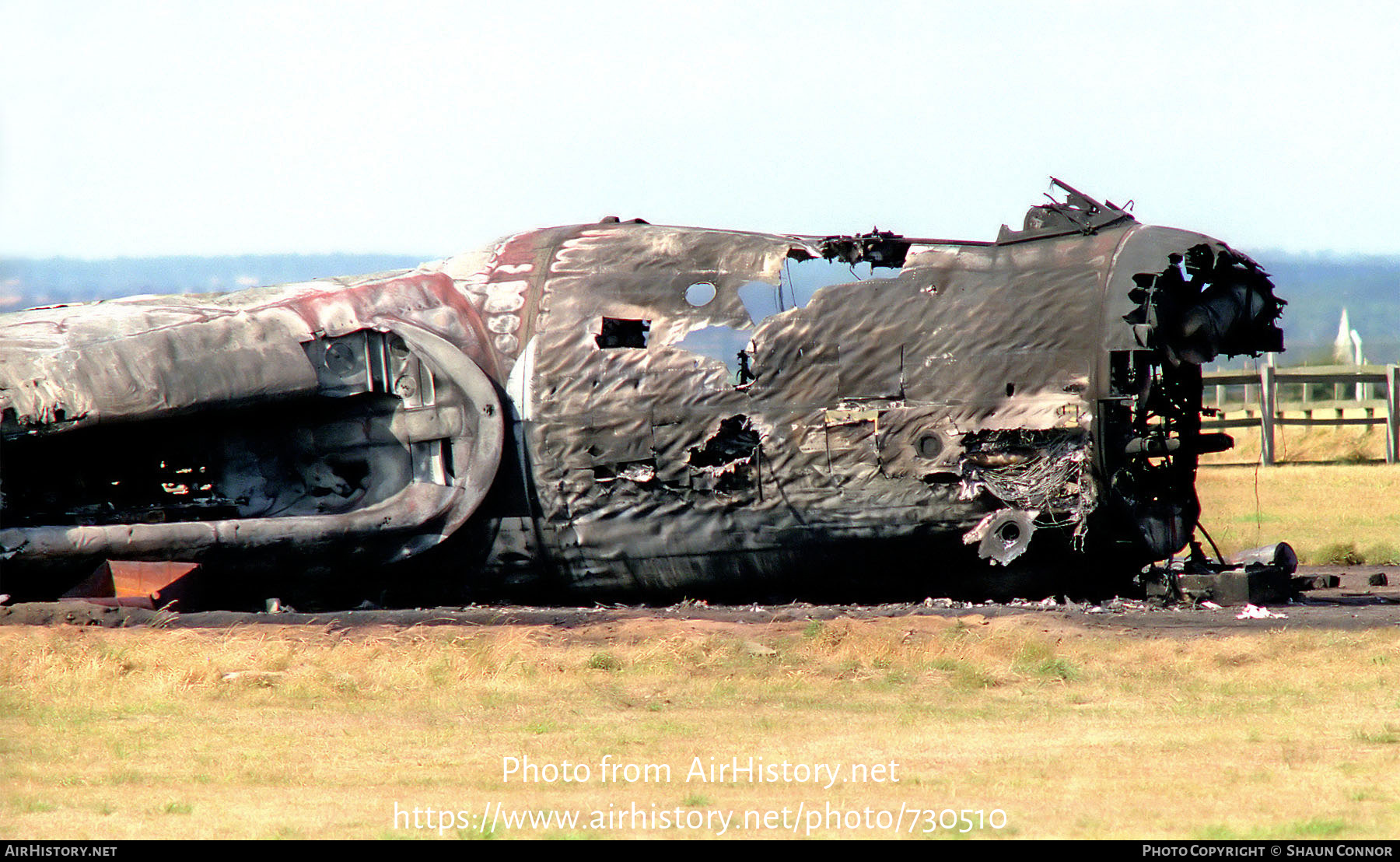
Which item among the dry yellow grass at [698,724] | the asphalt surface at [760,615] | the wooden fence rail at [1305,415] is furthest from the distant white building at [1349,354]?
the dry yellow grass at [698,724]

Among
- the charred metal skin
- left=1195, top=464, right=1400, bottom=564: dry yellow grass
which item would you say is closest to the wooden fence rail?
left=1195, top=464, right=1400, bottom=564: dry yellow grass

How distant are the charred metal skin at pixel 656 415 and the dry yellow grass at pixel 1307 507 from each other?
24.5 ft

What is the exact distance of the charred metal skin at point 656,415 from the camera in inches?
555

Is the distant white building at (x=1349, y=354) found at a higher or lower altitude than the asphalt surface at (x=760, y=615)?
lower

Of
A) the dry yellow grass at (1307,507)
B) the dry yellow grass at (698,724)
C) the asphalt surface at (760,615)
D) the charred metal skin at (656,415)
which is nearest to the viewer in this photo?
the dry yellow grass at (698,724)

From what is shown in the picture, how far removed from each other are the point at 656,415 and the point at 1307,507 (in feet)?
52.1

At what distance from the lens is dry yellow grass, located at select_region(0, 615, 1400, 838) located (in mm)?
7848

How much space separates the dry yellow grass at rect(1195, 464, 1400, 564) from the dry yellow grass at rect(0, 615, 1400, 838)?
9.80 m

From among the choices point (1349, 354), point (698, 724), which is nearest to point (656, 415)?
point (698, 724)

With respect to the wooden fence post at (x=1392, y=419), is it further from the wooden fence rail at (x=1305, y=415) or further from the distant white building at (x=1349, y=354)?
the distant white building at (x=1349, y=354)

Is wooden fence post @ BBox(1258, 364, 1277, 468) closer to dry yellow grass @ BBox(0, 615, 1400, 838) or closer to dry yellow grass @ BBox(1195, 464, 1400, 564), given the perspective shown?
dry yellow grass @ BBox(1195, 464, 1400, 564)

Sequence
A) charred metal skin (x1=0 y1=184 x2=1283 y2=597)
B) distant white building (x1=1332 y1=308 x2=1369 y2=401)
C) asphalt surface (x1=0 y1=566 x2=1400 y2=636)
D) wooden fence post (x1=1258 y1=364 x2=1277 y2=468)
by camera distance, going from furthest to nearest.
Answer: distant white building (x1=1332 y1=308 x2=1369 y2=401), wooden fence post (x1=1258 y1=364 x2=1277 y2=468), charred metal skin (x1=0 y1=184 x2=1283 y2=597), asphalt surface (x1=0 y1=566 x2=1400 y2=636)
